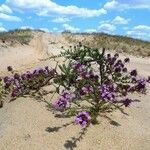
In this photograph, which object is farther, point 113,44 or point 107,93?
point 113,44

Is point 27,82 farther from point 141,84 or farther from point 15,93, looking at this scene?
point 141,84

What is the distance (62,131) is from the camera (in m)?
7.38

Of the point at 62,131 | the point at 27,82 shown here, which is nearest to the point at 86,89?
the point at 62,131

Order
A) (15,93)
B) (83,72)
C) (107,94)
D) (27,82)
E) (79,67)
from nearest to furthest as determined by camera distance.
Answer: (107,94), (15,93), (83,72), (79,67), (27,82)

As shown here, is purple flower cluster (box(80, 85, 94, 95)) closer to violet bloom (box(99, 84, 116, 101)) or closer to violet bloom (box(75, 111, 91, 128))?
violet bloom (box(99, 84, 116, 101))

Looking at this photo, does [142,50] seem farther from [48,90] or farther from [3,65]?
[48,90]

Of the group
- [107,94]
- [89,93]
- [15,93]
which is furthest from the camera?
[15,93]

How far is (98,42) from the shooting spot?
28500 millimetres

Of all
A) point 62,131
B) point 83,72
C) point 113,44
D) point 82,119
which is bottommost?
point 113,44

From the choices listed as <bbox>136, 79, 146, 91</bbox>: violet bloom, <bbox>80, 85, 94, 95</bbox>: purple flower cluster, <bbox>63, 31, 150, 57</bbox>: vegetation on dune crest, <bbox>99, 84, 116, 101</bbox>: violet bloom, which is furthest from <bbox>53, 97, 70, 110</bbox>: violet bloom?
<bbox>63, 31, 150, 57</bbox>: vegetation on dune crest

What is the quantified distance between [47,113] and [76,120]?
117 cm

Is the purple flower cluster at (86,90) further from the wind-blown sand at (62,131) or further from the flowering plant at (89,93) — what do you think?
the wind-blown sand at (62,131)

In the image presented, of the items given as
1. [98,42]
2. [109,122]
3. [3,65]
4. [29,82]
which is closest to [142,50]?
[98,42]

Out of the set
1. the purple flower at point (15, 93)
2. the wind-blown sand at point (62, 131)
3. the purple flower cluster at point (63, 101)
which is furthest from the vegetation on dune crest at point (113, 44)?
the wind-blown sand at point (62, 131)
